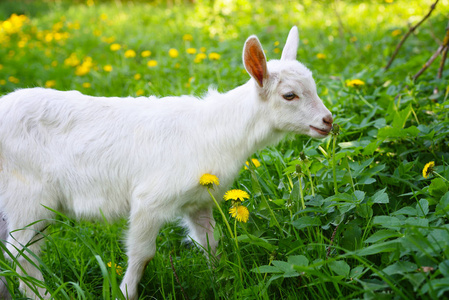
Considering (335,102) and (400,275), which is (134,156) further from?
(335,102)

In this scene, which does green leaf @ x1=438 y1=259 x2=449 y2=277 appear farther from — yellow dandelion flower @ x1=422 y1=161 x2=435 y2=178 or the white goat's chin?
the white goat's chin

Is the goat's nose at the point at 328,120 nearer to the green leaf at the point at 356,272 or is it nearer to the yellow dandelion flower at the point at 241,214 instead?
the yellow dandelion flower at the point at 241,214

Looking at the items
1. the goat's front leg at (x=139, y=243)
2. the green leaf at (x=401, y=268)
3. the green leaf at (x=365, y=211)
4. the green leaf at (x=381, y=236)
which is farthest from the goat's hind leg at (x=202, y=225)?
the green leaf at (x=401, y=268)

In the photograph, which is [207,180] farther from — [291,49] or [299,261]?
[291,49]

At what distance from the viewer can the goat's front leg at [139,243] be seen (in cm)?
243

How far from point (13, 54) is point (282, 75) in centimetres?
615

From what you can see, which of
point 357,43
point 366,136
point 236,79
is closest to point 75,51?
point 236,79

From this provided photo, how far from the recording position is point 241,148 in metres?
2.56

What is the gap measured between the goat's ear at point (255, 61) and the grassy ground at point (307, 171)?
0.49 metres

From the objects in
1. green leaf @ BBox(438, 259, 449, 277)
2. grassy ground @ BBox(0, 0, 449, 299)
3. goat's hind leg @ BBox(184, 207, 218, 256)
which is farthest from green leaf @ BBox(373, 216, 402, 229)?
goat's hind leg @ BBox(184, 207, 218, 256)

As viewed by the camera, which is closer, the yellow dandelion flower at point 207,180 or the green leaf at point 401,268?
the green leaf at point 401,268

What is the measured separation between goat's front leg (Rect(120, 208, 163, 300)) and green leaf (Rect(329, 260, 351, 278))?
95 centimetres

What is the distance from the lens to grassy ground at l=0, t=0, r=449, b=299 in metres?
1.97

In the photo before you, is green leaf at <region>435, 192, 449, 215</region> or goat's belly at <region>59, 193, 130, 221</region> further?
goat's belly at <region>59, 193, 130, 221</region>
